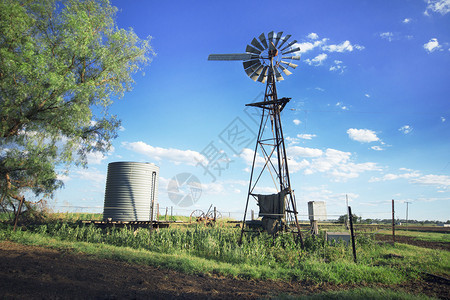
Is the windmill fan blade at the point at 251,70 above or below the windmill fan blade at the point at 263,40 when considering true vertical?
below

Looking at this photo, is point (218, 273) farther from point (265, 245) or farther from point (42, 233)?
point (42, 233)

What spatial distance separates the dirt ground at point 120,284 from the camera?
5164mm

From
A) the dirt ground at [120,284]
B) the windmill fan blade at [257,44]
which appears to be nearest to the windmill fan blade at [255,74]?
the windmill fan blade at [257,44]

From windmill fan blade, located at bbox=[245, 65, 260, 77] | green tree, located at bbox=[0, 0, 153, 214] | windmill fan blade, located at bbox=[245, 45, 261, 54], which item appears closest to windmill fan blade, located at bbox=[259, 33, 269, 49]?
windmill fan blade, located at bbox=[245, 45, 261, 54]

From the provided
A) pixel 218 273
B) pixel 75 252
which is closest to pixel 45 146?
pixel 75 252

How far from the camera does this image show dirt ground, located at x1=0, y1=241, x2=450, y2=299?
16.9 feet

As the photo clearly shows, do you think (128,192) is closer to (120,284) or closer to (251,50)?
(120,284)

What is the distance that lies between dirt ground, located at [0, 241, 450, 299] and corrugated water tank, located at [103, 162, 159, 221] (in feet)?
25.5

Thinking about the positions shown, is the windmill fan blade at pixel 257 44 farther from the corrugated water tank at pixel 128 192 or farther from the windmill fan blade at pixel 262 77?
the corrugated water tank at pixel 128 192

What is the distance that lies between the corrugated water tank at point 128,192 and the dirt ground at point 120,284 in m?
7.78

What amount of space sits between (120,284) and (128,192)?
1073cm

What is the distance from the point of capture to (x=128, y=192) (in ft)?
52.4

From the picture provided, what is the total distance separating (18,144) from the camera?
46.4 ft

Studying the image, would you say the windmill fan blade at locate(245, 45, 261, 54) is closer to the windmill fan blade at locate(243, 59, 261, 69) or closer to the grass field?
the windmill fan blade at locate(243, 59, 261, 69)
